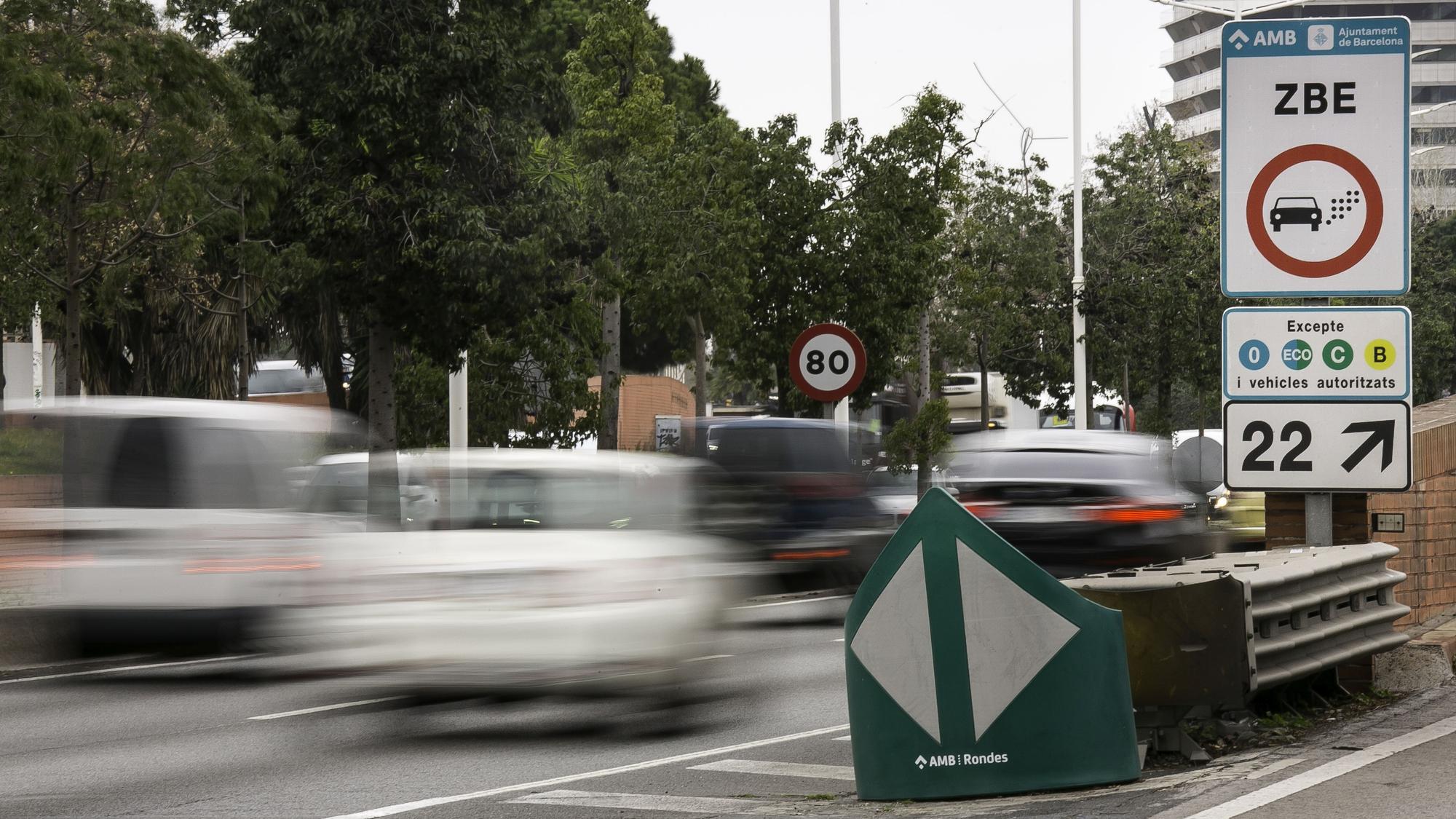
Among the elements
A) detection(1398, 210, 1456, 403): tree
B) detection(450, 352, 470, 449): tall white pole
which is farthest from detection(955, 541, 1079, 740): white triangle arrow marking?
detection(1398, 210, 1456, 403): tree

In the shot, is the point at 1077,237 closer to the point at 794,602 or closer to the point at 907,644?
the point at 794,602

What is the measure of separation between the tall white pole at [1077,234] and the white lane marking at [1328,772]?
3243 centimetres

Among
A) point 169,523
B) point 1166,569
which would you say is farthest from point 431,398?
point 1166,569

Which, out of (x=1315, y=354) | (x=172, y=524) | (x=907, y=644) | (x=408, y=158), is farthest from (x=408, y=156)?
(x=907, y=644)

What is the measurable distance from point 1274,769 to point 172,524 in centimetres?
731

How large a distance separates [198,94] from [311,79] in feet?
11.1

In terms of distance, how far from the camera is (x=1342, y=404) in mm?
8328

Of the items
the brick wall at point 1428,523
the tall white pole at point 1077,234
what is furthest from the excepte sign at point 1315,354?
the tall white pole at point 1077,234

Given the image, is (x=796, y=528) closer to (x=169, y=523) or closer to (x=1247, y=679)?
(x=169, y=523)

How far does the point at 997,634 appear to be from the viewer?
625cm

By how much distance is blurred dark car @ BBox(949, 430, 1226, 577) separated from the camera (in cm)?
1425

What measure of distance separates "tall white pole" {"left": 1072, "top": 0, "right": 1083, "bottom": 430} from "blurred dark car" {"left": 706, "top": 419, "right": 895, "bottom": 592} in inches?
916

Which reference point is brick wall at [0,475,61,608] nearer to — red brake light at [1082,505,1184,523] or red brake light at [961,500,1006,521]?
red brake light at [961,500,1006,521]

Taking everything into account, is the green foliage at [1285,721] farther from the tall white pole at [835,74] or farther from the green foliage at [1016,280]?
the green foliage at [1016,280]
